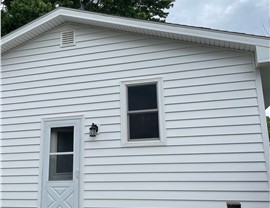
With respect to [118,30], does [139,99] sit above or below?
below

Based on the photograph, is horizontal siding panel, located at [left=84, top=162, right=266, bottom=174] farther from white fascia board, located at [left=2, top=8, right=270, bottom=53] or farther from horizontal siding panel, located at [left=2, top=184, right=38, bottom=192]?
white fascia board, located at [left=2, top=8, right=270, bottom=53]

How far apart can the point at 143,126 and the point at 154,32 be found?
1704 millimetres

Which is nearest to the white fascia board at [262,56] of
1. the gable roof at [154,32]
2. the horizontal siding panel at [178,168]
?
the gable roof at [154,32]

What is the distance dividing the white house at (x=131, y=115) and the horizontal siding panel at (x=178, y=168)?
0.02 m

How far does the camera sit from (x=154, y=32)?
185 inches

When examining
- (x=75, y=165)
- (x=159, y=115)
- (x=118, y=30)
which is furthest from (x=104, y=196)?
(x=118, y=30)

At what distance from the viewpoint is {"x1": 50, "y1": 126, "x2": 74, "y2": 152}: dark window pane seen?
4.96 meters

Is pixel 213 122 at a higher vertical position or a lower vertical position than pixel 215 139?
higher

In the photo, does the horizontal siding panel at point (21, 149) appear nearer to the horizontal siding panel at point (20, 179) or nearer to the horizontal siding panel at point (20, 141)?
the horizontal siding panel at point (20, 141)

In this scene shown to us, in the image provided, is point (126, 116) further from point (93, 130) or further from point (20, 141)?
point (20, 141)

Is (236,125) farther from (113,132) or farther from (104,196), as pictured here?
(104,196)

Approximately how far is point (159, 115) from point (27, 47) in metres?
3.30

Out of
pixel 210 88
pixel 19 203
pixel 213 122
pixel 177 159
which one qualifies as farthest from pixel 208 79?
pixel 19 203

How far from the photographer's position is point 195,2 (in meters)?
9.54
